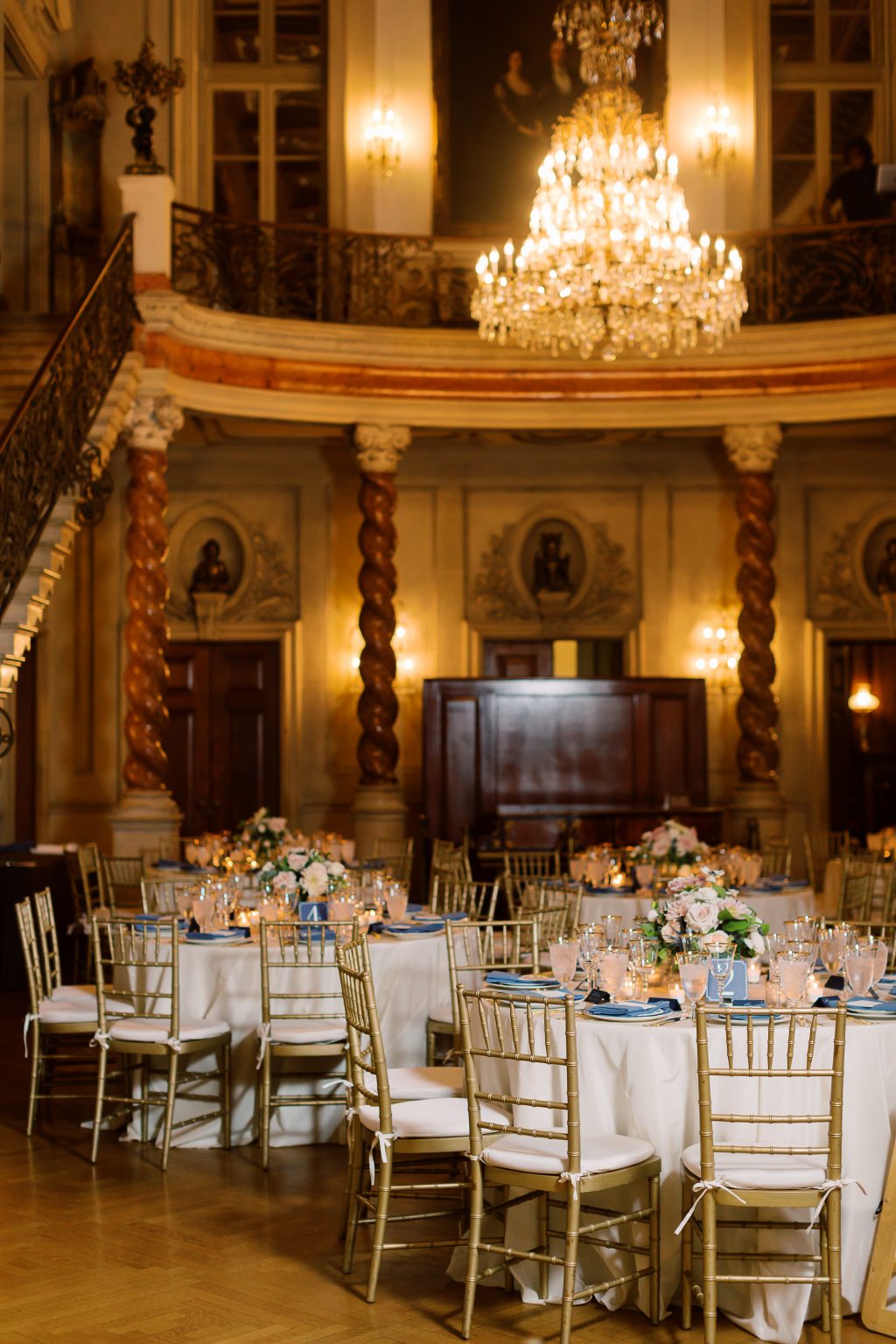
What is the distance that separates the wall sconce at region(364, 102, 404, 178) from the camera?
1316 cm

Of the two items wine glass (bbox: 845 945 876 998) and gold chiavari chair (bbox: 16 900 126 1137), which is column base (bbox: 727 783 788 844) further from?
wine glass (bbox: 845 945 876 998)

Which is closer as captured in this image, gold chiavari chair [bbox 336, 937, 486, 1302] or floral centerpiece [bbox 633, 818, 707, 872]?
gold chiavari chair [bbox 336, 937, 486, 1302]

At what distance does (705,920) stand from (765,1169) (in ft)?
3.00

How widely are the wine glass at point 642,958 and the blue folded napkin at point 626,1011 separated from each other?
222mm

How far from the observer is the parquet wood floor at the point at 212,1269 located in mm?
4168

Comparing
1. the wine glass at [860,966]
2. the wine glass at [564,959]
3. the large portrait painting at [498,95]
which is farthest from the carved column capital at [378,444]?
the wine glass at [860,966]

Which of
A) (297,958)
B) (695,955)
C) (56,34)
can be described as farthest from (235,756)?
(695,955)

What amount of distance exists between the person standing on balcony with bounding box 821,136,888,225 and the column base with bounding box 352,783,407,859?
581cm

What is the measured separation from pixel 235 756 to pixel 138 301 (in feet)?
14.5

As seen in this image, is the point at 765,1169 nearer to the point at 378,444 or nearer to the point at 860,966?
the point at 860,966

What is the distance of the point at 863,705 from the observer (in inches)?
543

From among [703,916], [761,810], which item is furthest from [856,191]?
[703,916]

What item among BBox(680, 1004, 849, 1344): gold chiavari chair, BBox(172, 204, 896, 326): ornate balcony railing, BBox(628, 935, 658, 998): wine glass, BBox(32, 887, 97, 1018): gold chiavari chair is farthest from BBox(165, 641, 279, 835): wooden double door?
BBox(680, 1004, 849, 1344): gold chiavari chair

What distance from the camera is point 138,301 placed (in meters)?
10.9
